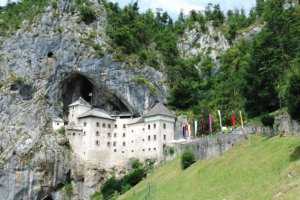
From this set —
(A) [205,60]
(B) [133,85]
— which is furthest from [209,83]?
(B) [133,85]

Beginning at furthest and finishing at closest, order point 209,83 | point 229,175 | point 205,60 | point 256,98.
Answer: point 205,60 < point 209,83 < point 256,98 < point 229,175

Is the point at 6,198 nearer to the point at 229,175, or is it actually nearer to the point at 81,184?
the point at 81,184

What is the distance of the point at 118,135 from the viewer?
57.1 meters

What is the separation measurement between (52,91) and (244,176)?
4428 centimetres

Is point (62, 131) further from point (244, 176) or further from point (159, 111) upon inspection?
point (244, 176)

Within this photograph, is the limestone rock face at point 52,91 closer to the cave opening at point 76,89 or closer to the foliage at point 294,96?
the cave opening at point 76,89

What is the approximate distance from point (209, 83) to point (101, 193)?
3427 centimetres

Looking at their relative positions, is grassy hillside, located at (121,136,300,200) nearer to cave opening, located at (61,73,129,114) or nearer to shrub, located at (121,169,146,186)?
shrub, located at (121,169,146,186)

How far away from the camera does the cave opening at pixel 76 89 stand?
6147cm

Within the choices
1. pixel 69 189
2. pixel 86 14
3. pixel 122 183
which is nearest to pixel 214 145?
pixel 122 183

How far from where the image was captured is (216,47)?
78250mm

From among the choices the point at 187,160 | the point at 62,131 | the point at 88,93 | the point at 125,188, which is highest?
the point at 88,93

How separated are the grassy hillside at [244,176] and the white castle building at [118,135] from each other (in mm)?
16735

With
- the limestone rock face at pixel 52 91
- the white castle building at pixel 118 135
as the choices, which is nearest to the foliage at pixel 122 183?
the limestone rock face at pixel 52 91
